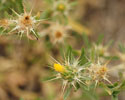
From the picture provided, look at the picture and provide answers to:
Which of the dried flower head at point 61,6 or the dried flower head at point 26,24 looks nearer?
the dried flower head at point 26,24

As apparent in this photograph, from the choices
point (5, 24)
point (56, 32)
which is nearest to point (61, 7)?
point (56, 32)

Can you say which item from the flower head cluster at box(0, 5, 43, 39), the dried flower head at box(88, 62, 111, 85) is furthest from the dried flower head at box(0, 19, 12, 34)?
the dried flower head at box(88, 62, 111, 85)

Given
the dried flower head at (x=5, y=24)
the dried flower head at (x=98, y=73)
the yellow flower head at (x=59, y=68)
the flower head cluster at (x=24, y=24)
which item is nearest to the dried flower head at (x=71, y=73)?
the yellow flower head at (x=59, y=68)

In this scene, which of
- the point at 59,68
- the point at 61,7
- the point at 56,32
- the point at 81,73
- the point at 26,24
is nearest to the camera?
the point at 59,68

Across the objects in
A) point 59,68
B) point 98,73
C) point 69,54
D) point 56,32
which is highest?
point 56,32

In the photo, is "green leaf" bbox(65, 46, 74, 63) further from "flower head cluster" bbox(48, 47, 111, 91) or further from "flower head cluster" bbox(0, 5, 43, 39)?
"flower head cluster" bbox(0, 5, 43, 39)

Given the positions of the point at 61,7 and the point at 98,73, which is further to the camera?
the point at 61,7

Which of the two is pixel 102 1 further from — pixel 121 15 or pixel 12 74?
pixel 12 74

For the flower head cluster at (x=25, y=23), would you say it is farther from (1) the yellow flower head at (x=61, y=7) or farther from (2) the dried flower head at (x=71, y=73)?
(1) the yellow flower head at (x=61, y=7)

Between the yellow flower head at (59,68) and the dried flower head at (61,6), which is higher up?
the dried flower head at (61,6)

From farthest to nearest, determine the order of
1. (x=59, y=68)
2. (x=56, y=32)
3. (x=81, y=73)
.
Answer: (x=56, y=32), (x=81, y=73), (x=59, y=68)

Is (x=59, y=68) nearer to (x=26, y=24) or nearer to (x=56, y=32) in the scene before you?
(x=26, y=24)
